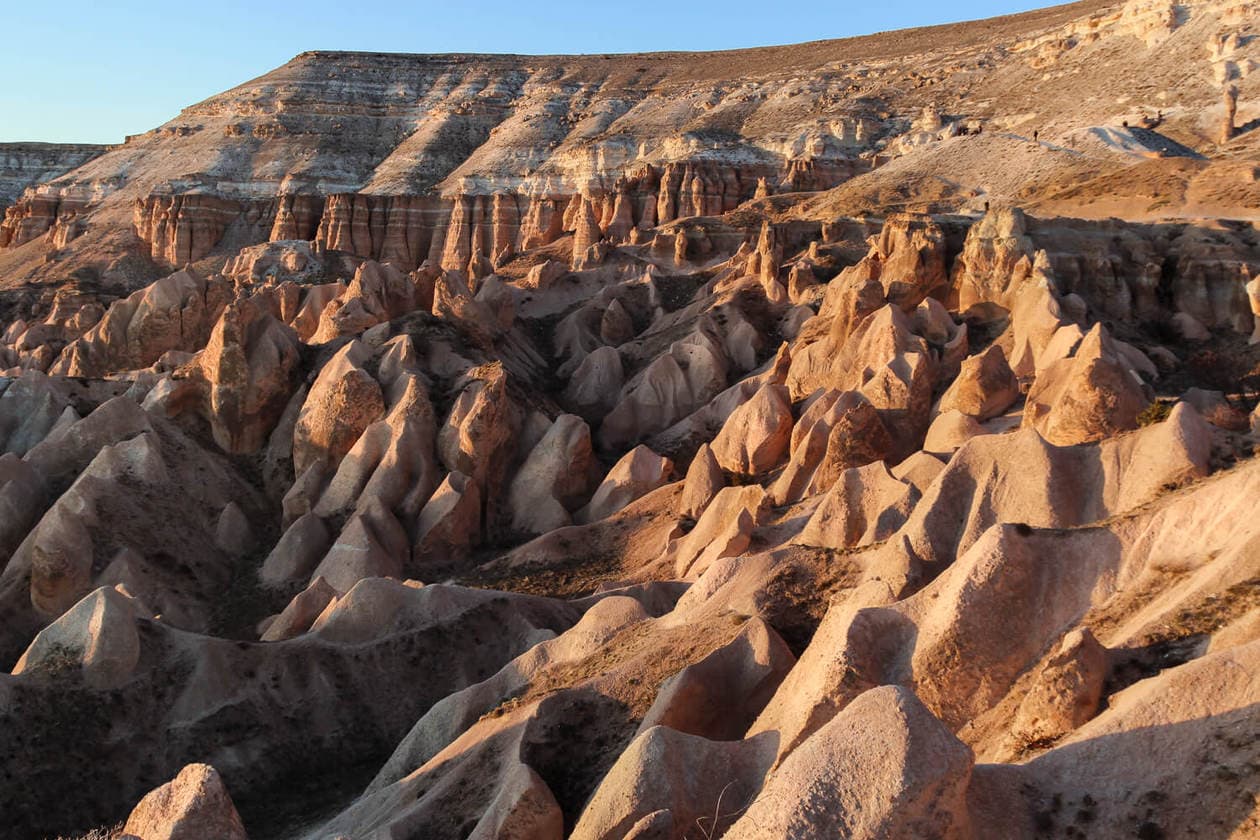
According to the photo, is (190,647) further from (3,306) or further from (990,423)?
(3,306)

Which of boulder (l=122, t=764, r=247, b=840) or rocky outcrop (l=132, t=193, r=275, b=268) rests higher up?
rocky outcrop (l=132, t=193, r=275, b=268)

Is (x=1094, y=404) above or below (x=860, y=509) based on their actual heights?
above

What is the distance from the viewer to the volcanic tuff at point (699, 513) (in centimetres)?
1222

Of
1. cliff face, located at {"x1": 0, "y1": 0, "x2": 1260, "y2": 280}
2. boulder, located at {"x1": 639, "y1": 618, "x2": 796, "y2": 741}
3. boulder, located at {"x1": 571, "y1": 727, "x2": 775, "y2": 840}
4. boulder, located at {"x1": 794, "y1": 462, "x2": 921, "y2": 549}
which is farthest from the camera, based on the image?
cliff face, located at {"x1": 0, "y1": 0, "x2": 1260, "y2": 280}

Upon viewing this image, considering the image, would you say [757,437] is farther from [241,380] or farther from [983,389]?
[241,380]

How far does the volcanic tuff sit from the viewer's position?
12219 mm

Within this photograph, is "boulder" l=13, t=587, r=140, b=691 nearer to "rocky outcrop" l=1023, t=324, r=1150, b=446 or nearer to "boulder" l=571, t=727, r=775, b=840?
"boulder" l=571, t=727, r=775, b=840

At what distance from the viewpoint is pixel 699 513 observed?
31266mm

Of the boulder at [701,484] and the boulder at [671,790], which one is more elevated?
the boulder at [671,790]

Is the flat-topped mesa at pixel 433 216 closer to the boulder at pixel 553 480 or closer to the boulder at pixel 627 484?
the boulder at pixel 553 480

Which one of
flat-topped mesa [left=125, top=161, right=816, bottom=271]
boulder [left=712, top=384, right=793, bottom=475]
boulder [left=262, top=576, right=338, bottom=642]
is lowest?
boulder [left=262, top=576, right=338, bottom=642]

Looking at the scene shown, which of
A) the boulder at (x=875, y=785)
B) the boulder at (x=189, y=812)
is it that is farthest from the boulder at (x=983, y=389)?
the boulder at (x=189, y=812)

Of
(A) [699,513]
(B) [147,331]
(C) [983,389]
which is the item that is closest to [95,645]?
(A) [699,513]

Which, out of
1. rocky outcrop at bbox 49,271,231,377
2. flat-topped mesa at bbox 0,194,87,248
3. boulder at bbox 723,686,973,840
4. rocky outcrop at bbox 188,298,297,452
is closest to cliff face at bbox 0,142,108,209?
flat-topped mesa at bbox 0,194,87,248
